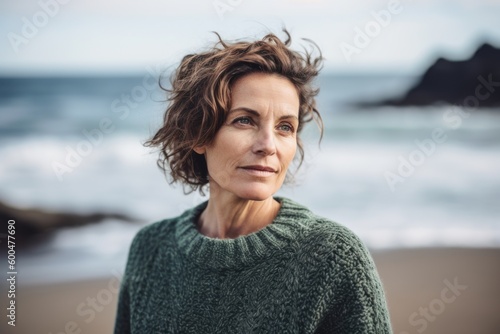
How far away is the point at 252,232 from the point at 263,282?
0.21m

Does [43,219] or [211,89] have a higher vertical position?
[43,219]

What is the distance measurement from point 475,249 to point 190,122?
4506mm

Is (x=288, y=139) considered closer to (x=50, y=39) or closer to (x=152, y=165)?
(x=152, y=165)

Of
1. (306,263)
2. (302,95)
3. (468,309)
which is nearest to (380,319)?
(306,263)

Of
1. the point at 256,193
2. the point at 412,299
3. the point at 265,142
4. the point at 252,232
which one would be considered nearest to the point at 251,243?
the point at 252,232

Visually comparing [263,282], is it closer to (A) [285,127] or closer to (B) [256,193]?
(B) [256,193]

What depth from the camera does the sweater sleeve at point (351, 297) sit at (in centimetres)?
188

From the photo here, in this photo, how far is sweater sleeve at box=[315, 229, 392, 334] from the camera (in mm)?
1878

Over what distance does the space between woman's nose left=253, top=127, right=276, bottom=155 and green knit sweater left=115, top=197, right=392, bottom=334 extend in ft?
0.96

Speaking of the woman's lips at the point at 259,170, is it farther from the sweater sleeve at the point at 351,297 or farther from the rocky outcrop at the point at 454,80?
the rocky outcrop at the point at 454,80

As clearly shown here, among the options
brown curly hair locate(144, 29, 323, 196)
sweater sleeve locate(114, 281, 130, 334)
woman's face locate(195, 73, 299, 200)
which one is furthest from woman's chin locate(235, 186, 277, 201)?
sweater sleeve locate(114, 281, 130, 334)

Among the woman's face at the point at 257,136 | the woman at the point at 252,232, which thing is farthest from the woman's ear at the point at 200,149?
the woman's face at the point at 257,136

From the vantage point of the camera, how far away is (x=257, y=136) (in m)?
2.01

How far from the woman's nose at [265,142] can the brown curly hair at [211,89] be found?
0.15 m
